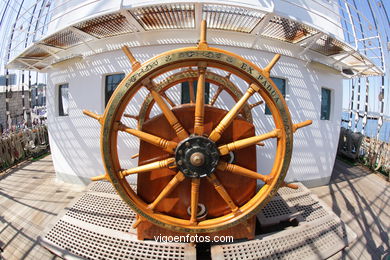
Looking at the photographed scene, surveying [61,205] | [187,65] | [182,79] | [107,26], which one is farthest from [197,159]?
[61,205]

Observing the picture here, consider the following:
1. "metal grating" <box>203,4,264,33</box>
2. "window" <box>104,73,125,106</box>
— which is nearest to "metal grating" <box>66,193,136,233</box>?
"window" <box>104,73,125,106</box>

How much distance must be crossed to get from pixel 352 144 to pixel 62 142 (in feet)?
29.8

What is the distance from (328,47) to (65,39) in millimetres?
5487

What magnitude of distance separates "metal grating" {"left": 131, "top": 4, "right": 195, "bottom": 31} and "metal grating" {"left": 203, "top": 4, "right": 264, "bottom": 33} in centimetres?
29

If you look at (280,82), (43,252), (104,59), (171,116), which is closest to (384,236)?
(280,82)

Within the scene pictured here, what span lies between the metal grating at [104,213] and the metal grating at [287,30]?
380 cm

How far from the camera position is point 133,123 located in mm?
3594

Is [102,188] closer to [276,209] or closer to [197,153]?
[197,153]

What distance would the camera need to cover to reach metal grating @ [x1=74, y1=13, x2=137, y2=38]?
2.95 m

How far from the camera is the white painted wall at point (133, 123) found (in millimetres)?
3691

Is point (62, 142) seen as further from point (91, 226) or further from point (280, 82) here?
point (280, 82)

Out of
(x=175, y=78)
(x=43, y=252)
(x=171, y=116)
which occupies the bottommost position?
(x=43, y=252)

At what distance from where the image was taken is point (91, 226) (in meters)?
2.15

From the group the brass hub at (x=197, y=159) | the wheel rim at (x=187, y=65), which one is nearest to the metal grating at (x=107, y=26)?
the wheel rim at (x=187, y=65)
